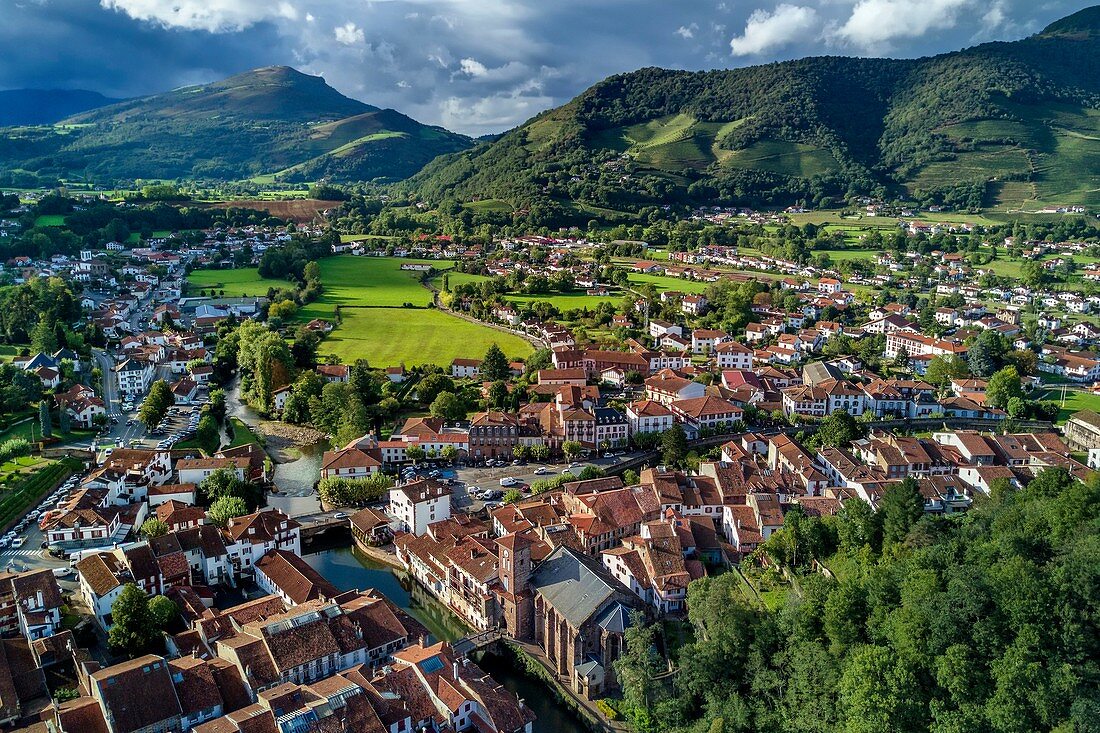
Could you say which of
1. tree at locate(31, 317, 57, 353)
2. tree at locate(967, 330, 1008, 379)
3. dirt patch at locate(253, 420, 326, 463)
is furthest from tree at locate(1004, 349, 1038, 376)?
tree at locate(31, 317, 57, 353)

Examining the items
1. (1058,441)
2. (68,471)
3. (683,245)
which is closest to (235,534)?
(68,471)

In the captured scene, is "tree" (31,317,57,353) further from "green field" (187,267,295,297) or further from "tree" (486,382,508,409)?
"tree" (486,382,508,409)

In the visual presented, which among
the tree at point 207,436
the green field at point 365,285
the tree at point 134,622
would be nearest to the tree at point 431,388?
the tree at point 207,436

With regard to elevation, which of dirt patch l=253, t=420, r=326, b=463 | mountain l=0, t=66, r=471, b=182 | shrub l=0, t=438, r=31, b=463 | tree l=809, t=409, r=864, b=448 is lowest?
tree l=809, t=409, r=864, b=448

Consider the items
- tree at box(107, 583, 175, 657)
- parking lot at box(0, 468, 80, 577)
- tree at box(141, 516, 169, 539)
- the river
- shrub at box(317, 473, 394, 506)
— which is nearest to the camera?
the river

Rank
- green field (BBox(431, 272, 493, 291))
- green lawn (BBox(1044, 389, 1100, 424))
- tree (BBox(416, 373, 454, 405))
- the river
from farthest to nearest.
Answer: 1. green field (BBox(431, 272, 493, 291))
2. tree (BBox(416, 373, 454, 405))
3. green lawn (BBox(1044, 389, 1100, 424))
4. the river

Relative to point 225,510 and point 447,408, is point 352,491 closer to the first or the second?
point 225,510
